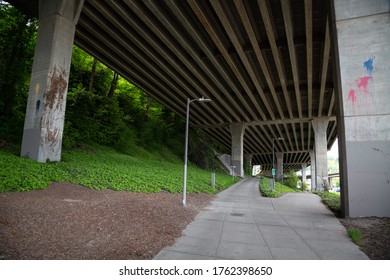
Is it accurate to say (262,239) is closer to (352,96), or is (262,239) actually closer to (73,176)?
(352,96)

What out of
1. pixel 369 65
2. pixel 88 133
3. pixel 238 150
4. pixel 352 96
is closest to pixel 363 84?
pixel 352 96

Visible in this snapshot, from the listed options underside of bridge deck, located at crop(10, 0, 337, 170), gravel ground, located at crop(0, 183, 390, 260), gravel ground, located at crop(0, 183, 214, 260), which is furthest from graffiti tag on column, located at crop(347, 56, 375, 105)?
→ gravel ground, located at crop(0, 183, 214, 260)

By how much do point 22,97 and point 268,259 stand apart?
2150 cm

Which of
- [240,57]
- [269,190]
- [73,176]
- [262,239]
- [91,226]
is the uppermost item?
[240,57]

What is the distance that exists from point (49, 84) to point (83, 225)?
417 inches

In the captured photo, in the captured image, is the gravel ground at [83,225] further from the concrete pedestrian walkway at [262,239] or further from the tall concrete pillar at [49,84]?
the tall concrete pillar at [49,84]

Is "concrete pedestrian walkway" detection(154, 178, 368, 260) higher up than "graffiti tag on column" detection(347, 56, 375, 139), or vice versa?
"graffiti tag on column" detection(347, 56, 375, 139)

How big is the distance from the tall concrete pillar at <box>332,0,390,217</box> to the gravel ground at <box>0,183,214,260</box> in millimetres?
7078

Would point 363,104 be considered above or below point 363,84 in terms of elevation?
below

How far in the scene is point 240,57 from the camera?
21.0 meters

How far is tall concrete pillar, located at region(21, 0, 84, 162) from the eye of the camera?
13.3 m

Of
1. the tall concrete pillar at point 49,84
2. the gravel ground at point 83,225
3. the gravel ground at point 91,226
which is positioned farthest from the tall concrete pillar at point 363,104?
the tall concrete pillar at point 49,84

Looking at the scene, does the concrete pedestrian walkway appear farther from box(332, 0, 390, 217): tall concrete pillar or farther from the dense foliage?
the dense foliage

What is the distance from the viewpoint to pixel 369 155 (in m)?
9.65
